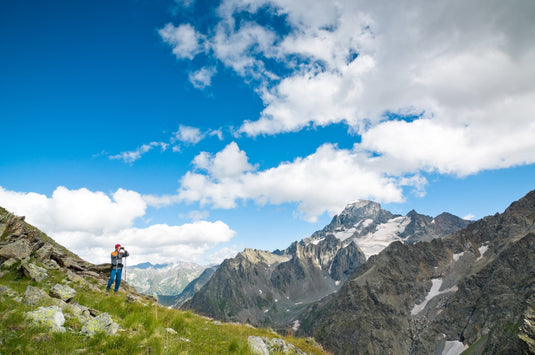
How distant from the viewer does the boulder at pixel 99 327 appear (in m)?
8.59

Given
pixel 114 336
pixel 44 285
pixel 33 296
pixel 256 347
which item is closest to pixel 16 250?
pixel 44 285

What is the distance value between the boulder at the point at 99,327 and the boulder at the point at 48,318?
674 mm

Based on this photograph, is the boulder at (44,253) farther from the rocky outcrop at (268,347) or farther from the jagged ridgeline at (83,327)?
the rocky outcrop at (268,347)

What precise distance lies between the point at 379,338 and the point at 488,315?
7028cm

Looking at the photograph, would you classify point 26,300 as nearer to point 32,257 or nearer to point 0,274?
point 0,274

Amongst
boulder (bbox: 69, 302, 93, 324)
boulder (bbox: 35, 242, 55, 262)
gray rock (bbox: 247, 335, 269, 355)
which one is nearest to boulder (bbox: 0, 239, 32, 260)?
boulder (bbox: 35, 242, 55, 262)

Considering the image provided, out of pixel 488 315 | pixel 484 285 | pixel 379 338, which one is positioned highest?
pixel 484 285

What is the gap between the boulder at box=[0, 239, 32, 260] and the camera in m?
15.6

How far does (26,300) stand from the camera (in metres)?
9.89

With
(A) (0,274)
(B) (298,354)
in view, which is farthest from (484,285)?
(A) (0,274)

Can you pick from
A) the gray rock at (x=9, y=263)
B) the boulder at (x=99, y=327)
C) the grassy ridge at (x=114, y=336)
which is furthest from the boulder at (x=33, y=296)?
the gray rock at (x=9, y=263)

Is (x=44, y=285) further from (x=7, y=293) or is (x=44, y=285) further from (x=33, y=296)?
(x=33, y=296)

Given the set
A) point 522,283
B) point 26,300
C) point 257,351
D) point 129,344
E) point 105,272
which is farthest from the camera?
point 522,283

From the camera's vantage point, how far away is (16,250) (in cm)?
1717
